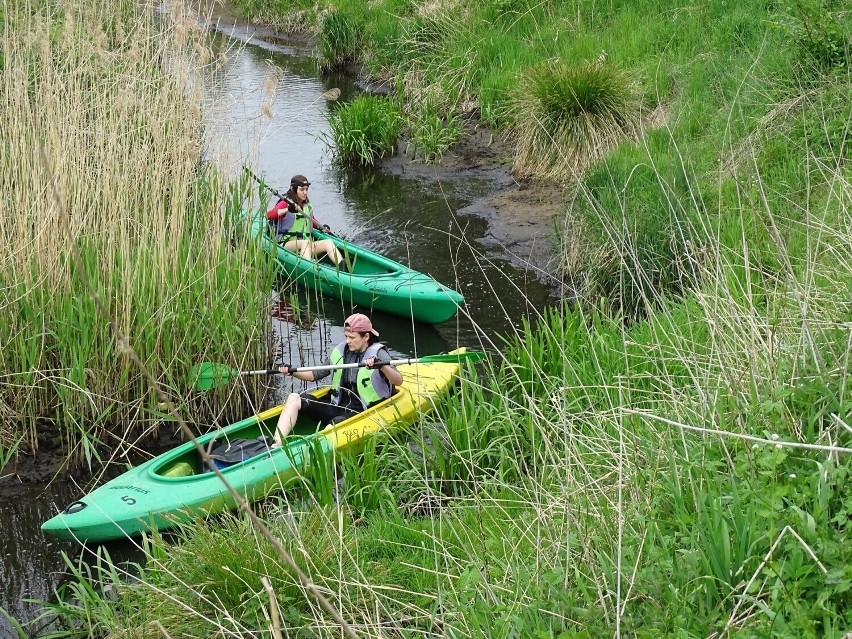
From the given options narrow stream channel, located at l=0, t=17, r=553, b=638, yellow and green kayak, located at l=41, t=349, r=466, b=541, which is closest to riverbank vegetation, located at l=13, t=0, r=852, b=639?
yellow and green kayak, located at l=41, t=349, r=466, b=541

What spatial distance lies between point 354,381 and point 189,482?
1.31 m

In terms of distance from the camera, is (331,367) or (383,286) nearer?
(331,367)

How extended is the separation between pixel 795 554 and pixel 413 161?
9.59 meters

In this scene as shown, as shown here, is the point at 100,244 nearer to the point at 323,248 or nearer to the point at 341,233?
the point at 323,248

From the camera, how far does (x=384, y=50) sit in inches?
532

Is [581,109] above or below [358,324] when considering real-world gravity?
above

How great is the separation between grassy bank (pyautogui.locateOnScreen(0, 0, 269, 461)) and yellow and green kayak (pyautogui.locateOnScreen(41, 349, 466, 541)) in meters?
0.29

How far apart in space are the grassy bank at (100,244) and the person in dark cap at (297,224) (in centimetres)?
214

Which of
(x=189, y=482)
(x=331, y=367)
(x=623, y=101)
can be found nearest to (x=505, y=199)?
(x=623, y=101)

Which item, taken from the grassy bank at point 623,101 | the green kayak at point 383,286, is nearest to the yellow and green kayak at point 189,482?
the grassy bank at point 623,101

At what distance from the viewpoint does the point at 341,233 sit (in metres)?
9.91

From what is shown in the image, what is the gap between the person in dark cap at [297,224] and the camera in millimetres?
8219

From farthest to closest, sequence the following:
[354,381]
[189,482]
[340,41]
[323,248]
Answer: [340,41], [323,248], [354,381], [189,482]

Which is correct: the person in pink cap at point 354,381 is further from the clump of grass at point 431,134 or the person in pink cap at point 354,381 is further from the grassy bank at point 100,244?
the clump of grass at point 431,134
